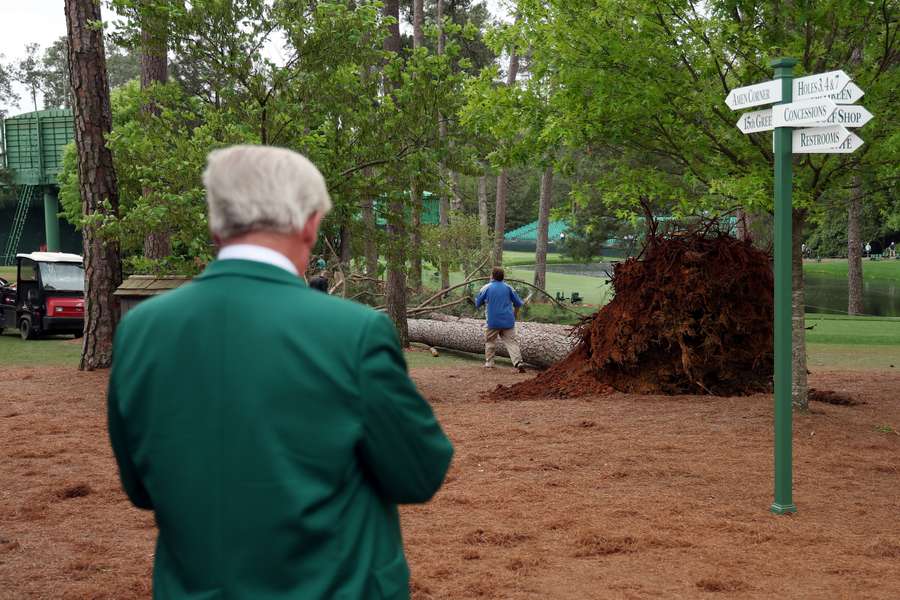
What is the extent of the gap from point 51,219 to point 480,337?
42776 millimetres

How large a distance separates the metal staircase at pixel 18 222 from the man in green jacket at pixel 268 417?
59.9 metres

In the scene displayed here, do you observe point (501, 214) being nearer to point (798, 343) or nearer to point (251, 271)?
point (798, 343)

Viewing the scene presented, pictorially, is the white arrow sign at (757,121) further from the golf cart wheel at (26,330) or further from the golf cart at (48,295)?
the golf cart wheel at (26,330)

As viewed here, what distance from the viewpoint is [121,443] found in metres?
2.32

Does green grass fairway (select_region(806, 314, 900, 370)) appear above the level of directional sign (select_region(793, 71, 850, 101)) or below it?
below

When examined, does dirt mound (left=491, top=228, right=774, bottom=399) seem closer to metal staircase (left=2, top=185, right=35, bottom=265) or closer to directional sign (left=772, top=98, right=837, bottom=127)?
directional sign (left=772, top=98, right=837, bottom=127)

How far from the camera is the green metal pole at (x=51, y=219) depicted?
5412 cm

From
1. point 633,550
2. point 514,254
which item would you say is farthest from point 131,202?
point 514,254

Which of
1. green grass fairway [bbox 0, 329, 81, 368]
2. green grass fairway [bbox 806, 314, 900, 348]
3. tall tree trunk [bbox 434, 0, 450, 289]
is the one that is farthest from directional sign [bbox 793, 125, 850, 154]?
green grass fairway [bbox 0, 329, 81, 368]

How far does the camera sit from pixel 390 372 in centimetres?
212

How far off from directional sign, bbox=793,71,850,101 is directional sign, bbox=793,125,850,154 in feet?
0.78

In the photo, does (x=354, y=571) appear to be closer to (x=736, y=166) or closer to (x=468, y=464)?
(x=468, y=464)

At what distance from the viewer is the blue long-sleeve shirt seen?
17172mm

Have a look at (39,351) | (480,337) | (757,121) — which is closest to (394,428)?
(757,121)
